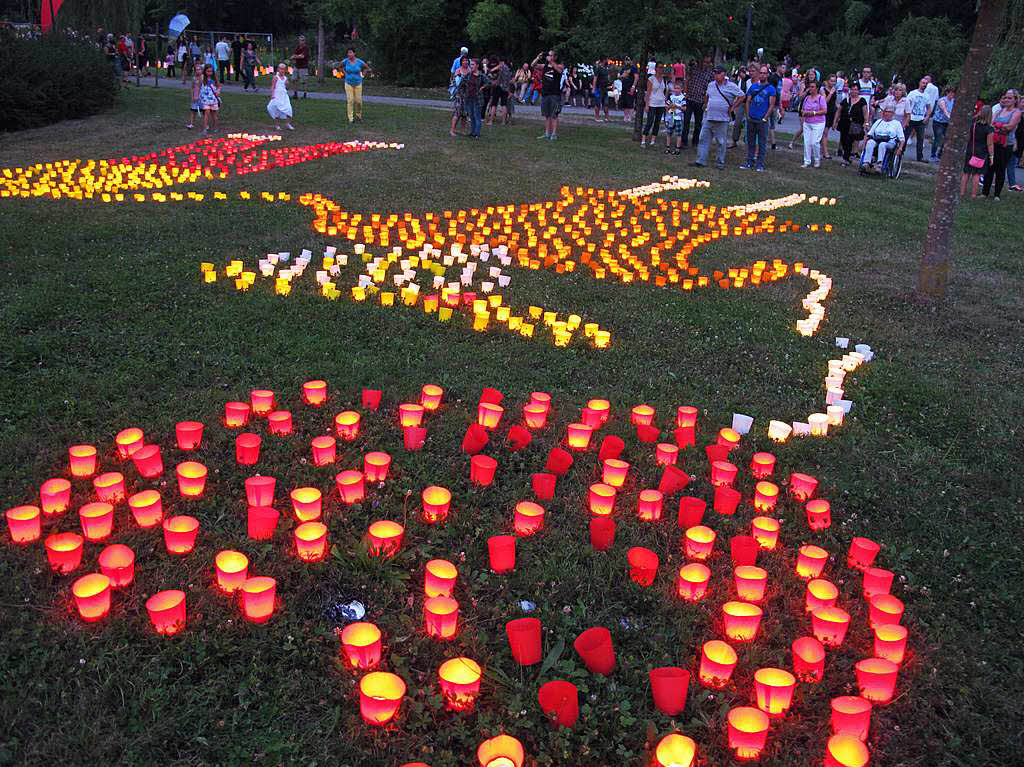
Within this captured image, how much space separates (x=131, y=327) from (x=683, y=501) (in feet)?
13.7

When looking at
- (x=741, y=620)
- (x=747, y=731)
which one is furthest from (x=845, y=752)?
(x=741, y=620)

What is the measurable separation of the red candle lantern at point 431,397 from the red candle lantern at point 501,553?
1.45 meters

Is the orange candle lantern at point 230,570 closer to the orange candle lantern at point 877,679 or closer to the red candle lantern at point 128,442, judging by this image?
the red candle lantern at point 128,442

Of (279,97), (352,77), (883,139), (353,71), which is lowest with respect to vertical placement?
(883,139)

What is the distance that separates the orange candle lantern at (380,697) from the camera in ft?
8.32

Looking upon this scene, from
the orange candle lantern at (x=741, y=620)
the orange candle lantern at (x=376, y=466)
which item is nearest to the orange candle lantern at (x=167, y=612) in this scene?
the orange candle lantern at (x=376, y=466)

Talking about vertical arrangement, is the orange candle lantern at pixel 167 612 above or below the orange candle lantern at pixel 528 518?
below

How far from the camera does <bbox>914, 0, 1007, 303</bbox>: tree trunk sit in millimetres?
6184

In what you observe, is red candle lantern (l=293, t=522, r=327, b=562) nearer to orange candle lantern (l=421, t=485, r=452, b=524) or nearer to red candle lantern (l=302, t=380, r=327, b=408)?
orange candle lantern (l=421, t=485, r=452, b=524)

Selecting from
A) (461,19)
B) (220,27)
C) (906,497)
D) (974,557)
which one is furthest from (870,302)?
(220,27)

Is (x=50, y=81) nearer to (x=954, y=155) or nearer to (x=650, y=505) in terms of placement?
(x=954, y=155)

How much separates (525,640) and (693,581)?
803mm

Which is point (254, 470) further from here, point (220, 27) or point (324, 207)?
point (220, 27)

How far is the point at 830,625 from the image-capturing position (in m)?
3.02
